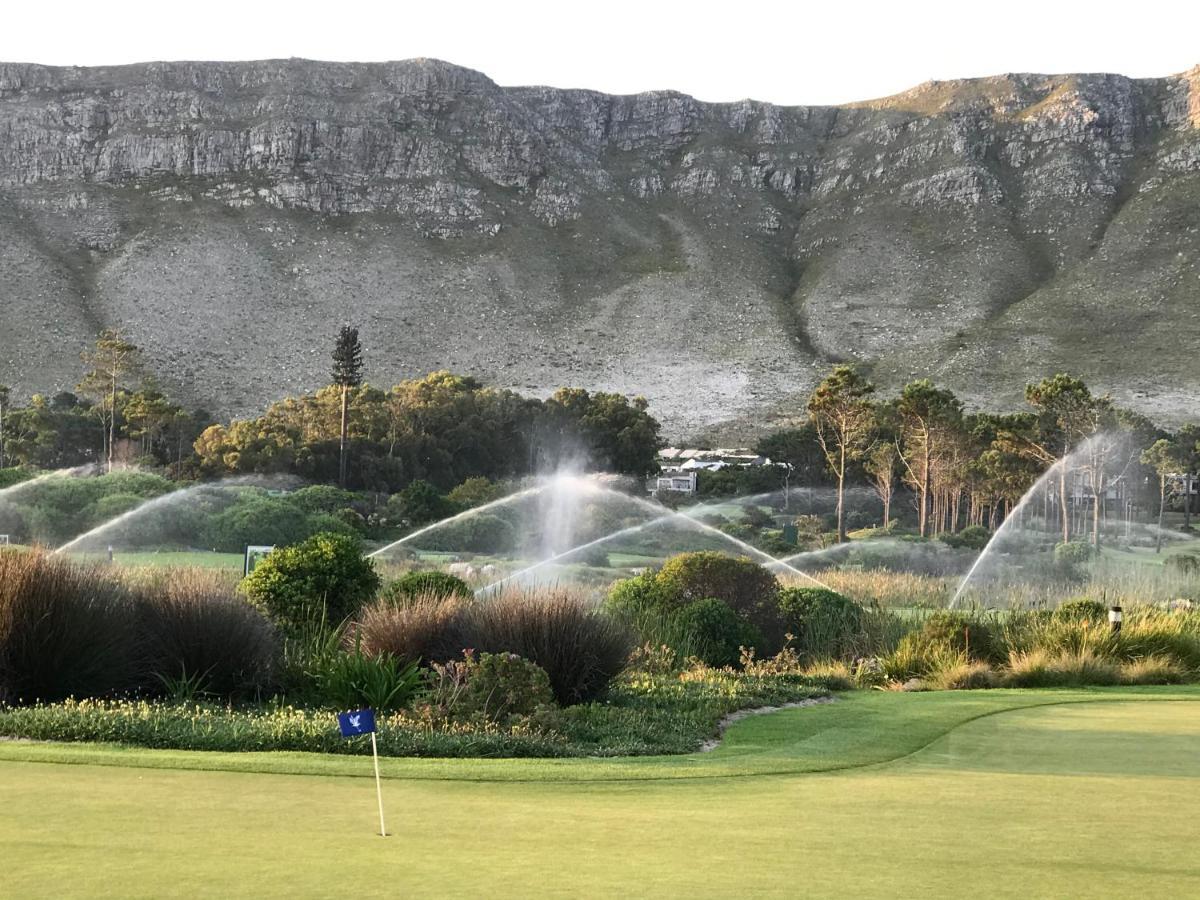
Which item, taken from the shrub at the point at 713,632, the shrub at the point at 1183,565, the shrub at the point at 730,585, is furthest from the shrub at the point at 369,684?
the shrub at the point at 1183,565

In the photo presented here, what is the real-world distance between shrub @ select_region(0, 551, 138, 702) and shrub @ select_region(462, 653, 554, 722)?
352 centimetres

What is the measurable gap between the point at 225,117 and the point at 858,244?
189 feet

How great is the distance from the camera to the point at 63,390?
9406cm

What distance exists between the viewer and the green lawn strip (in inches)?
379

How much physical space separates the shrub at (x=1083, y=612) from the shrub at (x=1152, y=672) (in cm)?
164

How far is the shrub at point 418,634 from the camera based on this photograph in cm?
1492

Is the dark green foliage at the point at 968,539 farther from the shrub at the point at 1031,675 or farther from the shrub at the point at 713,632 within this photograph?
the shrub at the point at 1031,675

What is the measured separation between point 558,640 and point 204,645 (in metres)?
3.46

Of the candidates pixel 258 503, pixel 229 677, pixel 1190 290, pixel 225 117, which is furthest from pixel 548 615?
pixel 225 117

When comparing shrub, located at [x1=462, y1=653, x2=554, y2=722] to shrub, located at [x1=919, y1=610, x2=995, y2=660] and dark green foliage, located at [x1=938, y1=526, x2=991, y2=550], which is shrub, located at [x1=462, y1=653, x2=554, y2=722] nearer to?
shrub, located at [x1=919, y1=610, x2=995, y2=660]

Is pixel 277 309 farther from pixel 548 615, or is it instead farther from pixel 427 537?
pixel 548 615

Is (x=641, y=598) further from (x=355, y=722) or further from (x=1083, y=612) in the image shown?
(x=355, y=722)

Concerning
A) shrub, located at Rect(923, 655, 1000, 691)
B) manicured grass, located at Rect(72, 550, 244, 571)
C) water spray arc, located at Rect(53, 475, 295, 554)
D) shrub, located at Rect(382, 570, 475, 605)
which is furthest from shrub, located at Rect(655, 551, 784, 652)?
water spray arc, located at Rect(53, 475, 295, 554)

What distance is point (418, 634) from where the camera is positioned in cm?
1499
